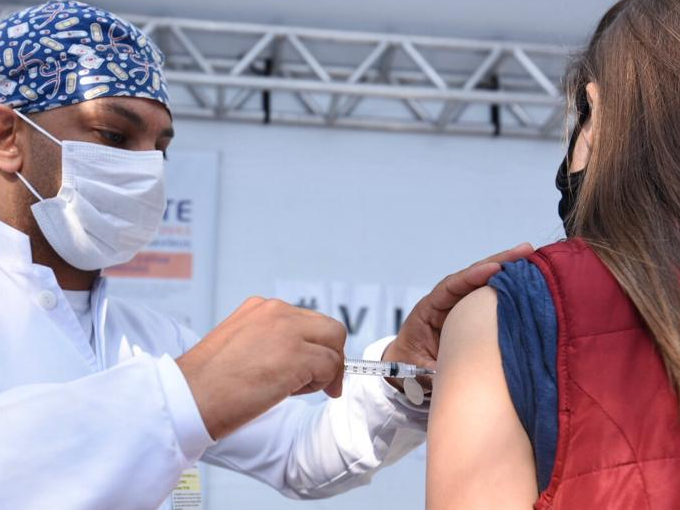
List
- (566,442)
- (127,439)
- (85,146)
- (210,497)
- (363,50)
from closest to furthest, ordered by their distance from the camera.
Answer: (566,442)
(127,439)
(85,146)
(210,497)
(363,50)

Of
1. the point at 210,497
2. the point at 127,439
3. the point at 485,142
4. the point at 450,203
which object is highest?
the point at 127,439

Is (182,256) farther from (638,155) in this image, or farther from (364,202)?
(638,155)

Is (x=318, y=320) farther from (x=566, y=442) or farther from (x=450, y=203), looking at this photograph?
(x=450, y=203)

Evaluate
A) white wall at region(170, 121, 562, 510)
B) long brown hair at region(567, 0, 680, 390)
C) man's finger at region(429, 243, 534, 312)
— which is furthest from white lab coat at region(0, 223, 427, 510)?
white wall at region(170, 121, 562, 510)

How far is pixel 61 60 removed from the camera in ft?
5.50

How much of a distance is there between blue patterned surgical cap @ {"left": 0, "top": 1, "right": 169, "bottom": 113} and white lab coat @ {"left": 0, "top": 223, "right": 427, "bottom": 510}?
10.8 inches

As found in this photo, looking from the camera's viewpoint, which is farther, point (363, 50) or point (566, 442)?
point (363, 50)

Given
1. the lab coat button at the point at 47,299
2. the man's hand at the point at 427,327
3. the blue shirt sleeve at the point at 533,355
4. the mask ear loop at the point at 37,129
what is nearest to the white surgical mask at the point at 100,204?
the mask ear loop at the point at 37,129

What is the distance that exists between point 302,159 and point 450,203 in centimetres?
79

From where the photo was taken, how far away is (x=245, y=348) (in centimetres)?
110

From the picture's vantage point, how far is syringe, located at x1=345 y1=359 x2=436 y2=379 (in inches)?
55.6

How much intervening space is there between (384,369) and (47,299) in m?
0.65

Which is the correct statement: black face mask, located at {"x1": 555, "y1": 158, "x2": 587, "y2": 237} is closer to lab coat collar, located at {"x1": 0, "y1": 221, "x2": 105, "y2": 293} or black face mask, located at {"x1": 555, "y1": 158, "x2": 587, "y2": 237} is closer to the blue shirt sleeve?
the blue shirt sleeve

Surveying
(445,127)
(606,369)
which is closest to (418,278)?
(445,127)
